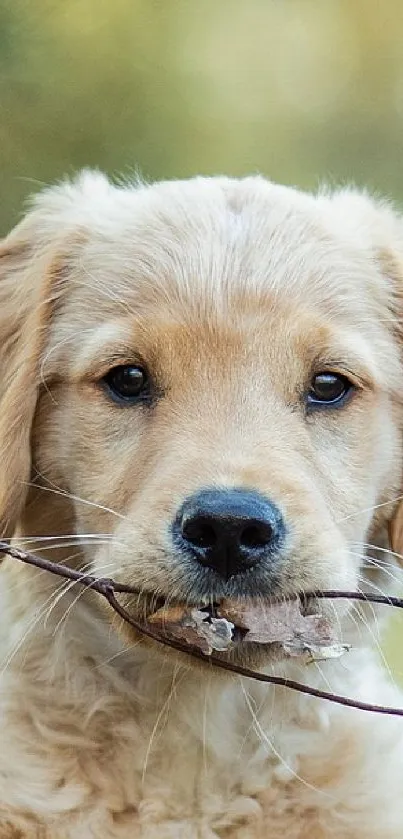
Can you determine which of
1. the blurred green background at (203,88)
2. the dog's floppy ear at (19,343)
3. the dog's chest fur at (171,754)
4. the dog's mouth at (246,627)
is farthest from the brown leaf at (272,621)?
the blurred green background at (203,88)

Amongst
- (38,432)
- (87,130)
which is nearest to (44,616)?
(38,432)

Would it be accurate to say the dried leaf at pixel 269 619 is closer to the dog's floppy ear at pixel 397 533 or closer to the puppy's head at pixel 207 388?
the puppy's head at pixel 207 388

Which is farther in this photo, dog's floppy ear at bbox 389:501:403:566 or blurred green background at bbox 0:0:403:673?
blurred green background at bbox 0:0:403:673

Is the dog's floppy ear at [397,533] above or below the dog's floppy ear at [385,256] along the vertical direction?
below

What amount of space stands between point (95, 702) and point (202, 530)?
Result: 2.17 ft

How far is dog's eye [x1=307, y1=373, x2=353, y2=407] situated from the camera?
2.64m

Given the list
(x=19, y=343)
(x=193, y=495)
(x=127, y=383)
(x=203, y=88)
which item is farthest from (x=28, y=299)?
(x=203, y=88)

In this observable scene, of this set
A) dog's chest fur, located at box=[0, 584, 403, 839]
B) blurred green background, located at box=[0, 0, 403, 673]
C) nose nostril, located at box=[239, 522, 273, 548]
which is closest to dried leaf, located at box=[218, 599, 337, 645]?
nose nostril, located at box=[239, 522, 273, 548]

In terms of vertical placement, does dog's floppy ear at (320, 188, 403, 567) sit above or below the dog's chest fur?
above

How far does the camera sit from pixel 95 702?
267 centimetres

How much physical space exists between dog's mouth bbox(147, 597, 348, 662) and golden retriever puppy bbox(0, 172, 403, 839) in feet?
0.07

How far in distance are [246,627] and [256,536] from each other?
0.63 ft

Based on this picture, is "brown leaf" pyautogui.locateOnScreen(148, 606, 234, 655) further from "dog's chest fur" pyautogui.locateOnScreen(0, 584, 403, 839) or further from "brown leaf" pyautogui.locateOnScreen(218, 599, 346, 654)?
"dog's chest fur" pyautogui.locateOnScreen(0, 584, 403, 839)

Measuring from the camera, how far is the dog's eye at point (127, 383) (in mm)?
2621
